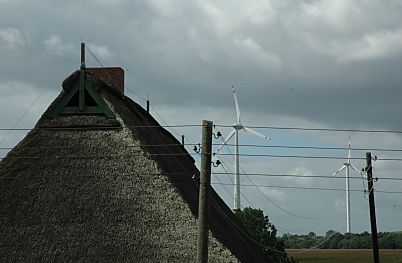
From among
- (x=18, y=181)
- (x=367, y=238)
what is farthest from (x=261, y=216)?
(x=367, y=238)

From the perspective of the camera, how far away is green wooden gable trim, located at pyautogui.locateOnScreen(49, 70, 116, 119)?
23766 mm

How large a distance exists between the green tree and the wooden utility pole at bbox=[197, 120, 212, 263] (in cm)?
2334

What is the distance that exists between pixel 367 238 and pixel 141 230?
64612mm

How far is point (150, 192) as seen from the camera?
21.7 meters

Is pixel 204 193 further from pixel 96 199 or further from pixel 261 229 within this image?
pixel 261 229

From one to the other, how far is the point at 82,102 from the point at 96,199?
3.34 metres

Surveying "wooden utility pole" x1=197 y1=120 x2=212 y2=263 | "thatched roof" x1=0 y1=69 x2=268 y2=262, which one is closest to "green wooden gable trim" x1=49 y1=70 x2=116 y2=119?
"thatched roof" x1=0 y1=69 x2=268 y2=262

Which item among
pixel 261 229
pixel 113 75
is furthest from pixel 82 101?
pixel 261 229

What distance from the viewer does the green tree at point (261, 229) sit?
42.6 metres

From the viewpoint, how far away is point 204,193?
61.9 feet

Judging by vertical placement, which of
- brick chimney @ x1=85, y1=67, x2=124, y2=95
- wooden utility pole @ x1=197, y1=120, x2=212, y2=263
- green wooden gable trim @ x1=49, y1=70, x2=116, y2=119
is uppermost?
brick chimney @ x1=85, y1=67, x2=124, y2=95

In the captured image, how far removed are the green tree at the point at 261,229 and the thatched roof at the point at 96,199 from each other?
1936 cm

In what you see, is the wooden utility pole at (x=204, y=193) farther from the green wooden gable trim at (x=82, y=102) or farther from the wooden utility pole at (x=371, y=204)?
the wooden utility pole at (x=371, y=204)

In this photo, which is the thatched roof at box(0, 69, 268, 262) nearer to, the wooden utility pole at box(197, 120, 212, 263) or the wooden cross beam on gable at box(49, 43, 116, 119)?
the wooden cross beam on gable at box(49, 43, 116, 119)
